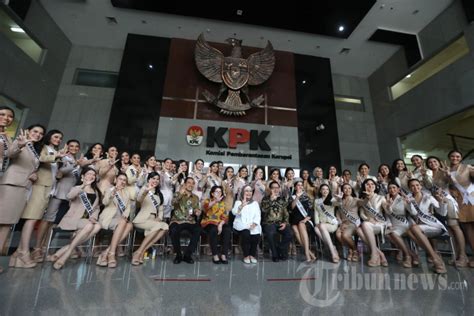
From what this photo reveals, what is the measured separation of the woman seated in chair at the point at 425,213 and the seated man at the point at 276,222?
145 cm

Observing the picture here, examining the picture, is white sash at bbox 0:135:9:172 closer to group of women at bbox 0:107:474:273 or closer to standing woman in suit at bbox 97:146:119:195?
group of women at bbox 0:107:474:273

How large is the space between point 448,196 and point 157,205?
3639 mm

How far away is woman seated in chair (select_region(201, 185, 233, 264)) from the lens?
2.77 m

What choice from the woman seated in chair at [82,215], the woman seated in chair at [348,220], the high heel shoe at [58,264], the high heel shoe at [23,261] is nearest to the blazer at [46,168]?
the woman seated in chair at [82,215]

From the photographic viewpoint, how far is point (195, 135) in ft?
19.5

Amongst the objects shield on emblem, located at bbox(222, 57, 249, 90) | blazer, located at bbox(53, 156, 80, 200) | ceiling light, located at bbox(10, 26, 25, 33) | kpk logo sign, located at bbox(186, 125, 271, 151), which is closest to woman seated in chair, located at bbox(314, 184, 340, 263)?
kpk logo sign, located at bbox(186, 125, 271, 151)

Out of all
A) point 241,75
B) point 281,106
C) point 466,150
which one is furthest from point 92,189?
point 466,150

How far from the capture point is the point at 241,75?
632 centimetres

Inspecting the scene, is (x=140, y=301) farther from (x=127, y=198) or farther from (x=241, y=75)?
(x=241, y=75)

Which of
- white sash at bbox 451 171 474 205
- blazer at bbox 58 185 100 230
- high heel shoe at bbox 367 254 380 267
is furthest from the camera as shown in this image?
white sash at bbox 451 171 474 205

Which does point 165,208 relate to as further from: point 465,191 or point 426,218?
point 465,191

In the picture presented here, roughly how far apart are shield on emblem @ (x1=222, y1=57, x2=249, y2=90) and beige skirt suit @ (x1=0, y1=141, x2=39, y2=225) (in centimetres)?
486

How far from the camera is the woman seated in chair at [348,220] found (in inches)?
117

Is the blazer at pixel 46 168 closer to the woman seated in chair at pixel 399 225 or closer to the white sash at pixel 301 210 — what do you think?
the white sash at pixel 301 210
